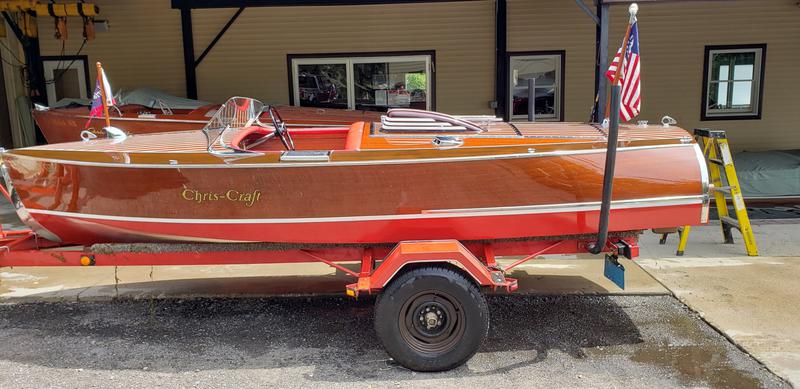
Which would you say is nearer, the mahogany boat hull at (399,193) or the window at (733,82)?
the mahogany boat hull at (399,193)

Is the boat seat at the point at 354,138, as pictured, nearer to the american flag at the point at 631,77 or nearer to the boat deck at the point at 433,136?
the boat deck at the point at 433,136

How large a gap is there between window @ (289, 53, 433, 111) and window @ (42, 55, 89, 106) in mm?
3582

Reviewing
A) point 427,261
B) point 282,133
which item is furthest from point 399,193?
point 282,133

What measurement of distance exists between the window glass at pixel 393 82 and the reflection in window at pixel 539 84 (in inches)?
59.0

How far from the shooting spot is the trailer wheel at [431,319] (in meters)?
3.75

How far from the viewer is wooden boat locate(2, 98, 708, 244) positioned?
12.6 feet

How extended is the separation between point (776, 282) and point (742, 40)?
6083mm

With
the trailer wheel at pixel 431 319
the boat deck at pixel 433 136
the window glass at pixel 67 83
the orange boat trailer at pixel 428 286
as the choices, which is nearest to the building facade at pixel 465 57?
the window glass at pixel 67 83

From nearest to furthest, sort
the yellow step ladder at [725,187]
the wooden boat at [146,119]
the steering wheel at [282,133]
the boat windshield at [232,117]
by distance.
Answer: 1. the boat windshield at [232,117]
2. the steering wheel at [282,133]
3. the yellow step ladder at [725,187]
4. the wooden boat at [146,119]

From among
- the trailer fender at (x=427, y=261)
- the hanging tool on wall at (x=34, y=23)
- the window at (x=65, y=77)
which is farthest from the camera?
the window at (x=65, y=77)

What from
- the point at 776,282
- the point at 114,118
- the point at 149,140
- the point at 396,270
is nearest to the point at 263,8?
the point at 114,118

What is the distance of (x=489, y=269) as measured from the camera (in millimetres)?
3979

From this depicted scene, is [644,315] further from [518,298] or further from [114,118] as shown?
[114,118]

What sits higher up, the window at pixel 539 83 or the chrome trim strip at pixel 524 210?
the window at pixel 539 83
